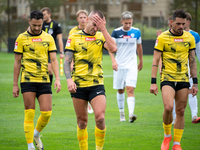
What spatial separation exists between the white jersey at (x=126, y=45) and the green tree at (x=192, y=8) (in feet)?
70.3

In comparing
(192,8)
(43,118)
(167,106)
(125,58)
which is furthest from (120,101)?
(192,8)

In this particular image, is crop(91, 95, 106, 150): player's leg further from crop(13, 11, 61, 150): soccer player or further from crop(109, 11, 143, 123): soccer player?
crop(109, 11, 143, 123): soccer player

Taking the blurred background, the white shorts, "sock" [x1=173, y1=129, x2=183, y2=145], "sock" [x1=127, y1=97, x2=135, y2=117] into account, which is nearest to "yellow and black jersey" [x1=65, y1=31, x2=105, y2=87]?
"sock" [x1=173, y1=129, x2=183, y2=145]

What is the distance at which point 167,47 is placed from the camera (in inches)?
228

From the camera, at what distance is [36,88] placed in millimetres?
5680

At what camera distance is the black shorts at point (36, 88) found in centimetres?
561

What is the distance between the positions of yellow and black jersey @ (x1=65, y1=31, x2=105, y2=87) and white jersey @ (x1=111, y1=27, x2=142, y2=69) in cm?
315

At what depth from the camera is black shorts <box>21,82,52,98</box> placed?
Result: 18.4ft

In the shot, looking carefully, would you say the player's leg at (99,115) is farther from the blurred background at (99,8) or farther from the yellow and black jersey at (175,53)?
the blurred background at (99,8)

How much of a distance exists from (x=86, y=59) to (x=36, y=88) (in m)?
1.07

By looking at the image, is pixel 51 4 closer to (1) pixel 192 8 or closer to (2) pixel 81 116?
(1) pixel 192 8

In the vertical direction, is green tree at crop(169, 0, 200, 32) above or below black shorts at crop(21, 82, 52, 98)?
above

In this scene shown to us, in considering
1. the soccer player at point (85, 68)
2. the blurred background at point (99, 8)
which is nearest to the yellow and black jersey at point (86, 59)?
the soccer player at point (85, 68)

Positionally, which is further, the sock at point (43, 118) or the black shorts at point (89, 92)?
the sock at point (43, 118)
